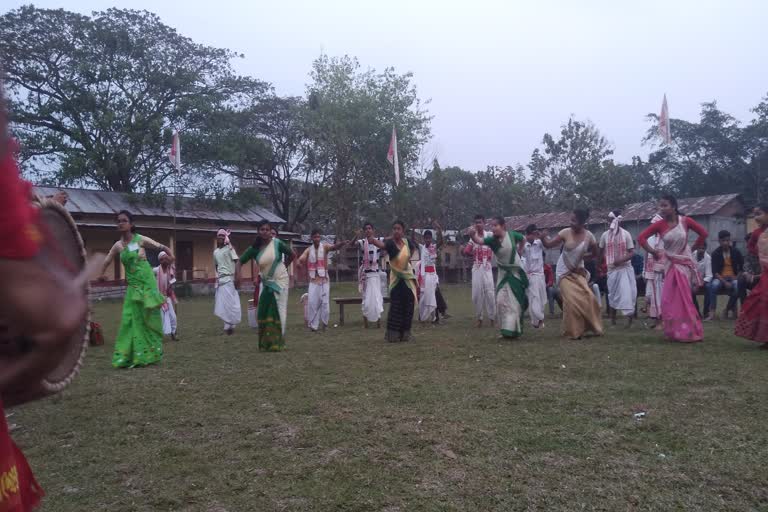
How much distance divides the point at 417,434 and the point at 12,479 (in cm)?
294

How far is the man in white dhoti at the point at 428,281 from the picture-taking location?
1242 centimetres

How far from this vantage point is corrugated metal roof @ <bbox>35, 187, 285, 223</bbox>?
85.8 feet

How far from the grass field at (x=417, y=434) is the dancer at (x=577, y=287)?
146cm

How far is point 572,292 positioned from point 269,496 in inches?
261

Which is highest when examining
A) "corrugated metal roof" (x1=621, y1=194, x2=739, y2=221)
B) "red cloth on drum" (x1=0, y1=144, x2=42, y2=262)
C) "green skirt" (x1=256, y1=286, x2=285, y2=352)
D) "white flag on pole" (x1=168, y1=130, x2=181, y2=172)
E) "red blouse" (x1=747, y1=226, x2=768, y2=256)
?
"white flag on pole" (x1=168, y1=130, x2=181, y2=172)

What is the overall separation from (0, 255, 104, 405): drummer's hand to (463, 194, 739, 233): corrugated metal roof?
26625 millimetres

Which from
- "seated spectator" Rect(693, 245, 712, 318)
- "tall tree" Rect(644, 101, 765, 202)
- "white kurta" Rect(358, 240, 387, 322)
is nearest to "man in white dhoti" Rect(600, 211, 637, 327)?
"seated spectator" Rect(693, 245, 712, 318)

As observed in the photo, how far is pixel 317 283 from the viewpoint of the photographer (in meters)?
11.8

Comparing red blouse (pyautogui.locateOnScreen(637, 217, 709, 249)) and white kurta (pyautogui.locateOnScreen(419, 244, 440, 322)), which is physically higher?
red blouse (pyautogui.locateOnScreen(637, 217, 709, 249))

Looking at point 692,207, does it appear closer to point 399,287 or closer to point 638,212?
point 638,212

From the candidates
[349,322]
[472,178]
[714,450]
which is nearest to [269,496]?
[714,450]

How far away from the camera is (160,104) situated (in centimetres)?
2841

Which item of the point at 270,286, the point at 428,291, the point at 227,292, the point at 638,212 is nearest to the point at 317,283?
the point at 227,292

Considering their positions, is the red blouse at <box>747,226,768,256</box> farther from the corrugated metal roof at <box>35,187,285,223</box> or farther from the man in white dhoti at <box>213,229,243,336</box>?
the corrugated metal roof at <box>35,187,285,223</box>
